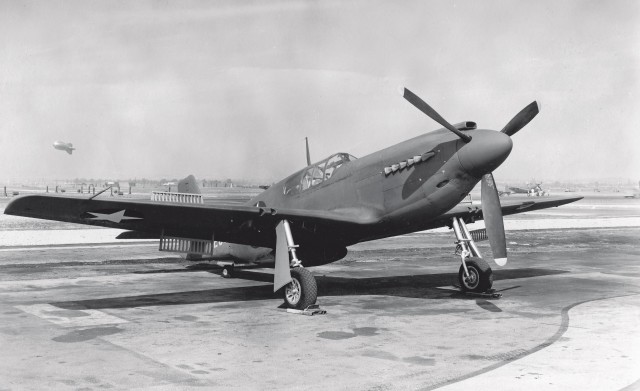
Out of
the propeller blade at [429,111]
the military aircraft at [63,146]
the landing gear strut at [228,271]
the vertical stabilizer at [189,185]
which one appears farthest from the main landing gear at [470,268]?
the military aircraft at [63,146]

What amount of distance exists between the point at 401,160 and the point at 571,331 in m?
3.88

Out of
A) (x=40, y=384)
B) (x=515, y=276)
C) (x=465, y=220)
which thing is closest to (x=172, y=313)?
(x=40, y=384)

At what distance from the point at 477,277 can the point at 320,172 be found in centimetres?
359

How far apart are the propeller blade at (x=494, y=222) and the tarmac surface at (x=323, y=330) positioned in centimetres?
84

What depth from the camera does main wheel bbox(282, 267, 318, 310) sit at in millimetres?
10031

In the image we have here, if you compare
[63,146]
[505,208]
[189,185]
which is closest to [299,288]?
[505,208]

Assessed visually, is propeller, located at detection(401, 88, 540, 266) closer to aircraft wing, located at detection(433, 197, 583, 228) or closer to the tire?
aircraft wing, located at detection(433, 197, 583, 228)

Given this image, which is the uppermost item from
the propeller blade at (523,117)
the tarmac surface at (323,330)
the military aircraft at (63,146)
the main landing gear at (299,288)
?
the military aircraft at (63,146)

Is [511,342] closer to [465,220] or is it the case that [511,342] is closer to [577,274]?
[465,220]

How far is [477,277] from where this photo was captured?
11648mm

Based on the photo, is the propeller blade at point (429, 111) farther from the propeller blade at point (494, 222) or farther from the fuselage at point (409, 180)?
the propeller blade at point (494, 222)

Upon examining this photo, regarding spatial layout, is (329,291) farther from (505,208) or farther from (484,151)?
(505,208)

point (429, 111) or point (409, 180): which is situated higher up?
point (429, 111)

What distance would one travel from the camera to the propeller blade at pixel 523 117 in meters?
10.9
